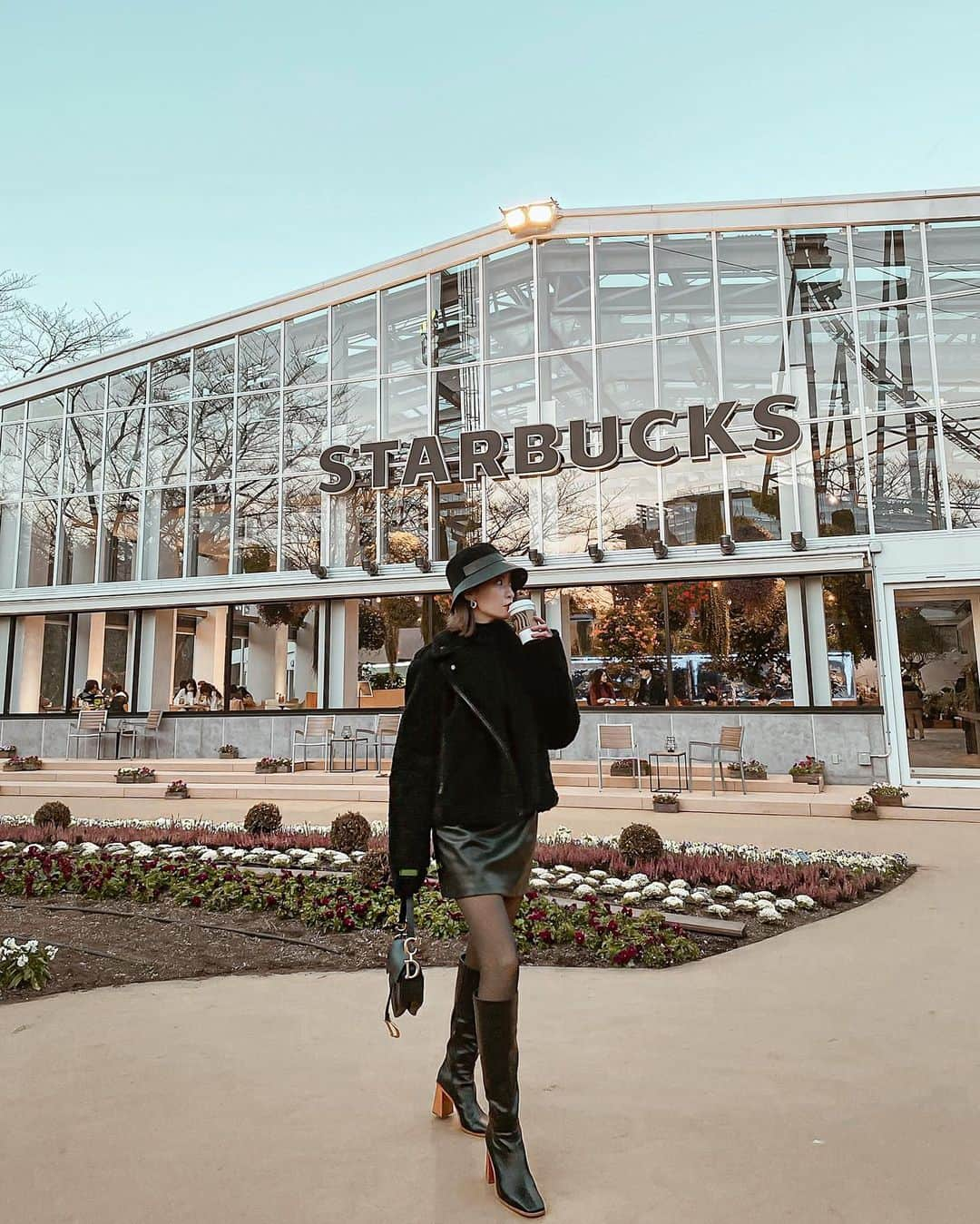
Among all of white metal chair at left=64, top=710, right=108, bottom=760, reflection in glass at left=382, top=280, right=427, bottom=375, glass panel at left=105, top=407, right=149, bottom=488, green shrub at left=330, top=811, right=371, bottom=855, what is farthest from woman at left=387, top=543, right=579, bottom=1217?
glass panel at left=105, top=407, right=149, bottom=488

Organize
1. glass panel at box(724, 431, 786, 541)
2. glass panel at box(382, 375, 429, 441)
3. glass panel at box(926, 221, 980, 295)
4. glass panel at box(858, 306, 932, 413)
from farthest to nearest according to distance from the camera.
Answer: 1. glass panel at box(382, 375, 429, 441)
2. glass panel at box(724, 431, 786, 541)
3. glass panel at box(926, 221, 980, 295)
4. glass panel at box(858, 306, 932, 413)

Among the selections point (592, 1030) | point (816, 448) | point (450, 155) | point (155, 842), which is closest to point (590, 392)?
point (816, 448)

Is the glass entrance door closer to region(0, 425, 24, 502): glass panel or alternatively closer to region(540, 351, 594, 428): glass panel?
region(540, 351, 594, 428): glass panel

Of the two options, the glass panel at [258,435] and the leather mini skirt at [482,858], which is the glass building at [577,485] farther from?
the leather mini skirt at [482,858]

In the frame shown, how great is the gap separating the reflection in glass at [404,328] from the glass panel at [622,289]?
389 centimetres

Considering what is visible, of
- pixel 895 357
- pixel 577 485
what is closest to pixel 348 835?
pixel 577 485

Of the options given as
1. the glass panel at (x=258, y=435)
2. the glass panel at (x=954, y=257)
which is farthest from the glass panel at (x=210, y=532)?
the glass panel at (x=954, y=257)

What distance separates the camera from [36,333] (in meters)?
26.4

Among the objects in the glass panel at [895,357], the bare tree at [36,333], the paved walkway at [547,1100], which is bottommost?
the paved walkway at [547,1100]

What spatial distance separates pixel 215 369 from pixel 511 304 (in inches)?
282

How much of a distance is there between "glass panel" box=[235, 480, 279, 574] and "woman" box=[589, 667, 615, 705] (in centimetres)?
735

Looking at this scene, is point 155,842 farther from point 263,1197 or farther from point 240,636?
point 240,636

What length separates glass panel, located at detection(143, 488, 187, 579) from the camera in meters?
18.2

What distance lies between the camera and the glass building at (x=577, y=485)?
1312cm
